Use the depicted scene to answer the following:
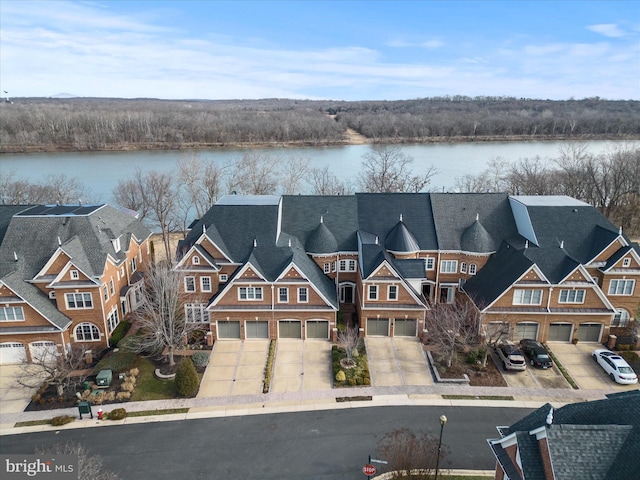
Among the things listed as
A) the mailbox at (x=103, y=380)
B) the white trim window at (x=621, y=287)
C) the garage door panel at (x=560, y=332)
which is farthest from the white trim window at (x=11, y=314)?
the white trim window at (x=621, y=287)

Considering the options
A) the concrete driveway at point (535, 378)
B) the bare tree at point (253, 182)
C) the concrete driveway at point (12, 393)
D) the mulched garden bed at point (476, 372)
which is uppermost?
the bare tree at point (253, 182)

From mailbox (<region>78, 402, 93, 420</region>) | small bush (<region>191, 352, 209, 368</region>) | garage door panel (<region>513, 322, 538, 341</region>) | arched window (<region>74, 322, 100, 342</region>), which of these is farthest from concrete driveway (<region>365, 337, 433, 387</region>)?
arched window (<region>74, 322, 100, 342</region>)

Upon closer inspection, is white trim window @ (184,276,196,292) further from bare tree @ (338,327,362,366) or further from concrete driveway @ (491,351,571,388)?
concrete driveway @ (491,351,571,388)

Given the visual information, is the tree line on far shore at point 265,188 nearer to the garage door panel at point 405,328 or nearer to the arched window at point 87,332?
the arched window at point 87,332

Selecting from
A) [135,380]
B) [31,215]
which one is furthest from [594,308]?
[31,215]

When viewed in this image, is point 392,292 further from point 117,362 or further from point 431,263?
point 117,362
